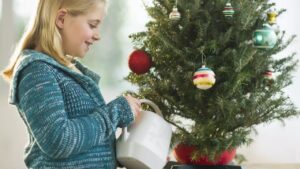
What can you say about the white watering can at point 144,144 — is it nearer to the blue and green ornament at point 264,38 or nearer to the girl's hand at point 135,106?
the girl's hand at point 135,106

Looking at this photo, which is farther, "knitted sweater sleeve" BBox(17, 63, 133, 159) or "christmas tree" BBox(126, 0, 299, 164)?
"christmas tree" BBox(126, 0, 299, 164)

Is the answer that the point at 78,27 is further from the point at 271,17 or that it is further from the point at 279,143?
the point at 279,143

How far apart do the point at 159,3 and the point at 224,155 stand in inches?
20.5

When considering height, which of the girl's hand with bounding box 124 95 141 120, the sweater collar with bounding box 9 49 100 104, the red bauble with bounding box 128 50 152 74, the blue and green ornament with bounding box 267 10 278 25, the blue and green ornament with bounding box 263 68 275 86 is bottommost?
the girl's hand with bounding box 124 95 141 120

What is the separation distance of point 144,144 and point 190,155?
35 centimetres

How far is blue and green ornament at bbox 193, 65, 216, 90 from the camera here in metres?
1.29

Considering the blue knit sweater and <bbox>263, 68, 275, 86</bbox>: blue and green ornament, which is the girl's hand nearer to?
the blue knit sweater

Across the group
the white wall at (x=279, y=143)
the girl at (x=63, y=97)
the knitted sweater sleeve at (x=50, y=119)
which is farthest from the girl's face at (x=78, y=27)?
the white wall at (x=279, y=143)

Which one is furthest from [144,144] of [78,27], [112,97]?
[112,97]

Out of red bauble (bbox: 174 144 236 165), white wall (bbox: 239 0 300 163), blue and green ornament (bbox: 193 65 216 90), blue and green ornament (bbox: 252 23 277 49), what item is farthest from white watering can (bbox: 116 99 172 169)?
white wall (bbox: 239 0 300 163)

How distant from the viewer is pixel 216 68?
4.58 feet

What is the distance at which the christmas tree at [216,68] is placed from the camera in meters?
1.37

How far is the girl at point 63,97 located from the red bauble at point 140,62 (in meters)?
0.23

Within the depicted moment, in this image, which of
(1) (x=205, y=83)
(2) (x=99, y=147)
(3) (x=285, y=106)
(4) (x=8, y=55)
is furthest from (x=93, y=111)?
(4) (x=8, y=55)
